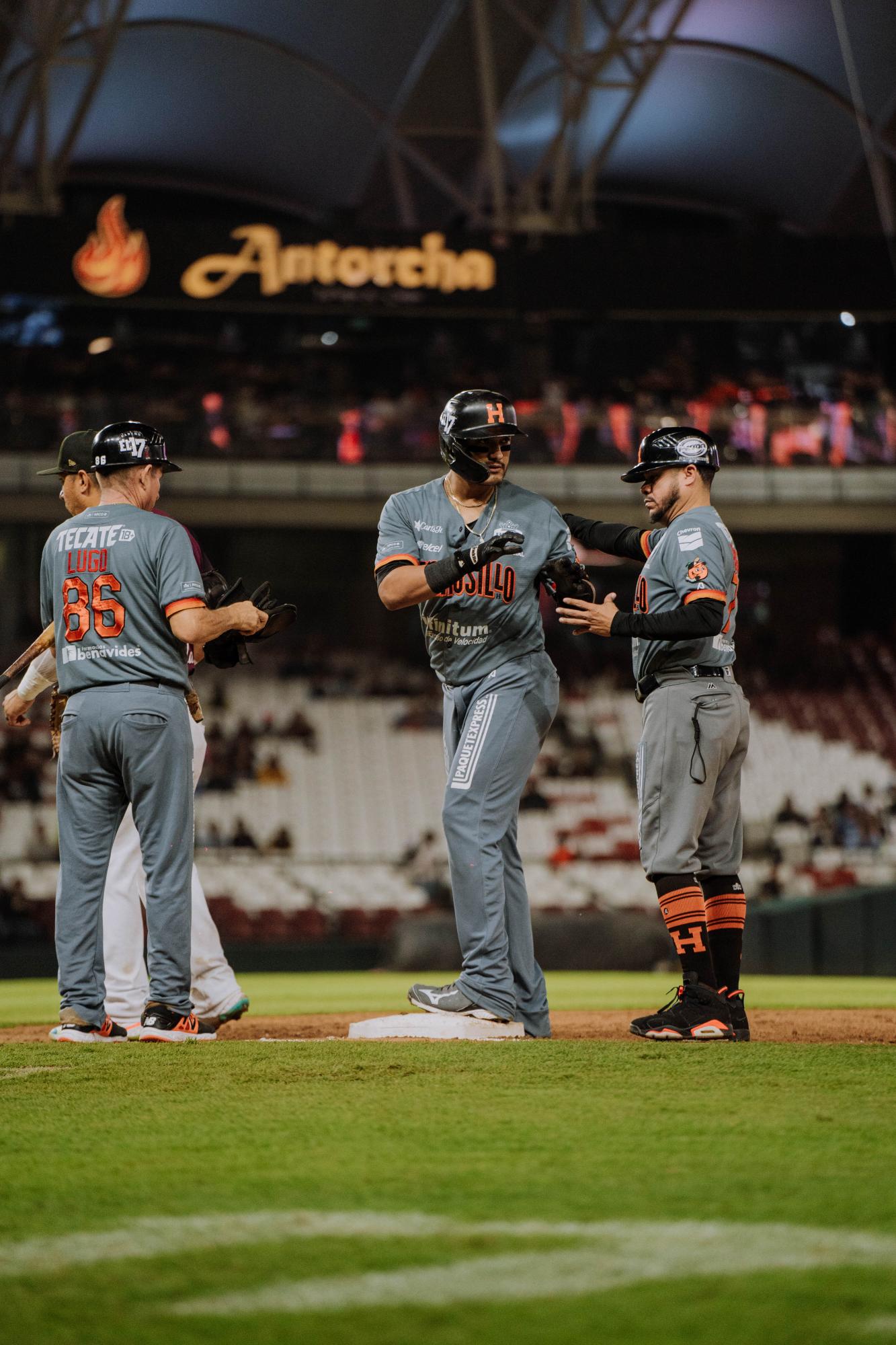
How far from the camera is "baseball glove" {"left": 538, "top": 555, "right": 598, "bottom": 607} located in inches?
200

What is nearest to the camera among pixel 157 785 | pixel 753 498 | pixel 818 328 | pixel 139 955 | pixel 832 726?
pixel 157 785

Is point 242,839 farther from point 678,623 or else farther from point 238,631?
point 678,623

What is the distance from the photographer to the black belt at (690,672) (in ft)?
17.0

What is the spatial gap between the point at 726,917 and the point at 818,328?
29901mm

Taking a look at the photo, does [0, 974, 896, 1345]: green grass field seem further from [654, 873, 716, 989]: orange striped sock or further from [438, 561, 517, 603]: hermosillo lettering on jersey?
[438, 561, 517, 603]: hermosillo lettering on jersey

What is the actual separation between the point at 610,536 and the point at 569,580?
62 centimetres

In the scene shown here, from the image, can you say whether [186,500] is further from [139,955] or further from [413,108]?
[139,955]

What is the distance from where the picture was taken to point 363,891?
682 inches

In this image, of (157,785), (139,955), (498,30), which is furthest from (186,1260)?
(498,30)

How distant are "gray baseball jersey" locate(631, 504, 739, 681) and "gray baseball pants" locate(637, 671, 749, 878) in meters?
0.08

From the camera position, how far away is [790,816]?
20.5m

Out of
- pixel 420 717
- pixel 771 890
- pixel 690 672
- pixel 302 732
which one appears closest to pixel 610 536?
pixel 690 672

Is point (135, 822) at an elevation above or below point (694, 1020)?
above

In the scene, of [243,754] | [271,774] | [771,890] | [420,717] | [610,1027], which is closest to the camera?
[610,1027]
